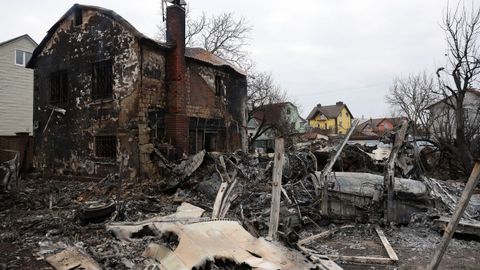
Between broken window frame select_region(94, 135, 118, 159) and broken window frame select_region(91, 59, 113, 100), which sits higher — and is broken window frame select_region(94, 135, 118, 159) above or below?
below

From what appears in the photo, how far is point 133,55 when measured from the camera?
1286 cm

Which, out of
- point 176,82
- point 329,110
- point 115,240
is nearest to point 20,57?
point 176,82

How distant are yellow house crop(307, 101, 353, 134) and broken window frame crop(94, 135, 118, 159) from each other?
52.6 metres

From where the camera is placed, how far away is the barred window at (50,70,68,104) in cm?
1515

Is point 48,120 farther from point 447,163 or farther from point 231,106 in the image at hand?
point 447,163

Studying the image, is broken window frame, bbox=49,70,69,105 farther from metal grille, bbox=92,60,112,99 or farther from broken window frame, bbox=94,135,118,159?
broken window frame, bbox=94,135,118,159

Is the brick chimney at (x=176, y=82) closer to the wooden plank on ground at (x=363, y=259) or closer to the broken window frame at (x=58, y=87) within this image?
the broken window frame at (x=58, y=87)

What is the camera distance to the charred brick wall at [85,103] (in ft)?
42.3

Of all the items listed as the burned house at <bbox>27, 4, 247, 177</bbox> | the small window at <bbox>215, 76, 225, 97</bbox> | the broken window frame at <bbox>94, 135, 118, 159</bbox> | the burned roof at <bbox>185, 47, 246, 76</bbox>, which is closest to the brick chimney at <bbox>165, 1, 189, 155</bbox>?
the burned house at <bbox>27, 4, 247, 177</bbox>

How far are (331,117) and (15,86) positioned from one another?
51.6 meters

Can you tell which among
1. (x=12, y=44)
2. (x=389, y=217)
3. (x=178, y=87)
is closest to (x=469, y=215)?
(x=389, y=217)

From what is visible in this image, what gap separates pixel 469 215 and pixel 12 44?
25.9 meters

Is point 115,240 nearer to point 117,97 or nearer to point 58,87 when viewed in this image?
point 117,97

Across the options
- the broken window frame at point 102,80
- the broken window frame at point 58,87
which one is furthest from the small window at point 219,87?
the broken window frame at point 58,87
